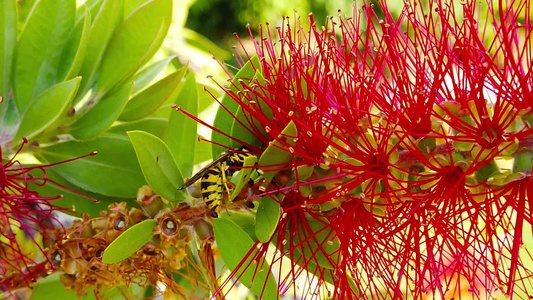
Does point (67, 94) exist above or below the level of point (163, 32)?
below

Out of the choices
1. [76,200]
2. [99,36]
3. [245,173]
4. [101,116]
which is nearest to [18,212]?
[76,200]

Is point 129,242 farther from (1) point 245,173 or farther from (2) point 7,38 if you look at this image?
(2) point 7,38

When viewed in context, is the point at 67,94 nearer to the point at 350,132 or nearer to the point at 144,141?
the point at 144,141

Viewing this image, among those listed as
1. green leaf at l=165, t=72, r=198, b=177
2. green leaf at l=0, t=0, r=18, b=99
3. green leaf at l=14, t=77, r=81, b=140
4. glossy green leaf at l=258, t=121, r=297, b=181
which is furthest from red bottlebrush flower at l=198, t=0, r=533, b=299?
green leaf at l=0, t=0, r=18, b=99

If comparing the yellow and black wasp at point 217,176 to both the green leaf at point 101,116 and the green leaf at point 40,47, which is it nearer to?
the green leaf at point 101,116

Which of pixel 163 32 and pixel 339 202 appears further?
pixel 163 32

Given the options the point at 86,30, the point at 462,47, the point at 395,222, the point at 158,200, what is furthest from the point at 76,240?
the point at 462,47
